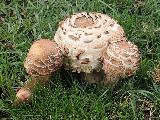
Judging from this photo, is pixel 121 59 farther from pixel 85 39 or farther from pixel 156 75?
pixel 156 75

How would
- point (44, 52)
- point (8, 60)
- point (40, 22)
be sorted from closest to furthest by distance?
point (44, 52)
point (8, 60)
point (40, 22)

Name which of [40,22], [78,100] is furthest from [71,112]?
[40,22]

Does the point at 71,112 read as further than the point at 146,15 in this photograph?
No

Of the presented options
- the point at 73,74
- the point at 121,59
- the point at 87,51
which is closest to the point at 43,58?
the point at 87,51

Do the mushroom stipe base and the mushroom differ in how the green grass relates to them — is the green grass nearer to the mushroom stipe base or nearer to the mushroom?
the mushroom

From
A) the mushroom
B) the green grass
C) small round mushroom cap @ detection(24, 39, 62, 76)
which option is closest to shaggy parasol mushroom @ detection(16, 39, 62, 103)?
small round mushroom cap @ detection(24, 39, 62, 76)

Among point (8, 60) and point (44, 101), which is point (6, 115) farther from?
point (8, 60)
